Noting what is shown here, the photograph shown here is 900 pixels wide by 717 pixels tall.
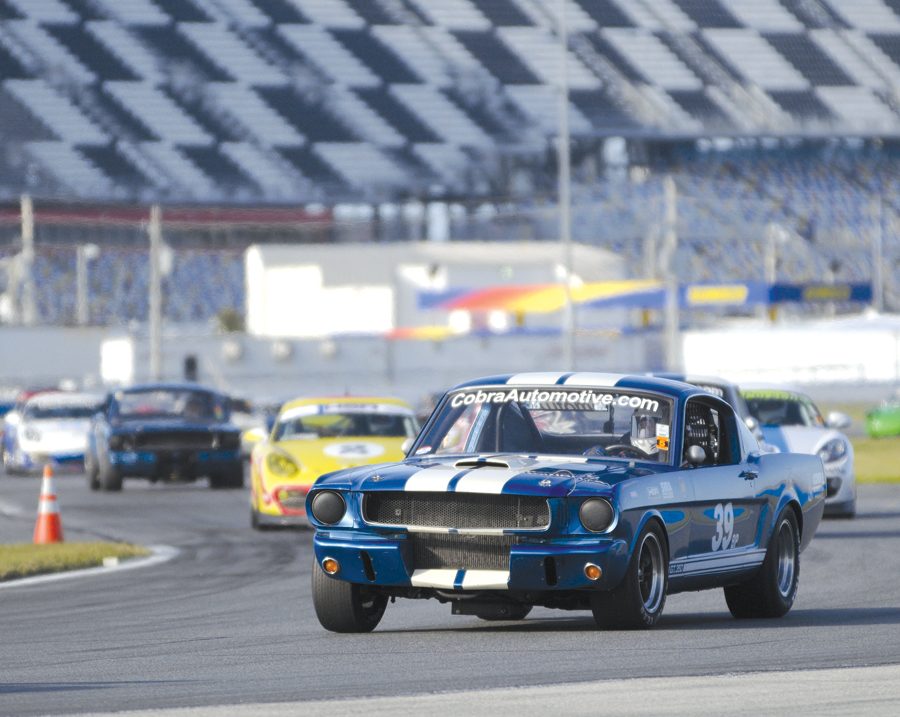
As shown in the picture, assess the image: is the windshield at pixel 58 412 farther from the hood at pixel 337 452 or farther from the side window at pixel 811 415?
the side window at pixel 811 415

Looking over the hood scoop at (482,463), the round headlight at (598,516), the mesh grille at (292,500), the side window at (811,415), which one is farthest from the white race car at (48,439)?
the round headlight at (598,516)

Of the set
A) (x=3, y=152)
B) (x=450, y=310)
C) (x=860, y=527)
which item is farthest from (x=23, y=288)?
(x=860, y=527)

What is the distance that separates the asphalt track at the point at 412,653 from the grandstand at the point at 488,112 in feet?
255

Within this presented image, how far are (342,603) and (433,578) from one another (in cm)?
70

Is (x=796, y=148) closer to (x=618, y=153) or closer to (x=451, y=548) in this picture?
(x=618, y=153)

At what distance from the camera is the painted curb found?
15.3 metres

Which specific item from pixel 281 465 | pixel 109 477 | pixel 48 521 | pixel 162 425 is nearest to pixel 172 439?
pixel 162 425

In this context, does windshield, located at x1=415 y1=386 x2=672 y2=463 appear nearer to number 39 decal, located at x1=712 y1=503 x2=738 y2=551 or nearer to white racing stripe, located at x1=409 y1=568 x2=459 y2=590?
number 39 decal, located at x1=712 y1=503 x2=738 y2=551

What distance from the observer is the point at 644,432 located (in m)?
11.2

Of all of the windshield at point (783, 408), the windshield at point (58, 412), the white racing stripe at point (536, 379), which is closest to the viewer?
the white racing stripe at point (536, 379)

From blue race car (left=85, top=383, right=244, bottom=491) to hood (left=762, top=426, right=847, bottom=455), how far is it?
9012 millimetres

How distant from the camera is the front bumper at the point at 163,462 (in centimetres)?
2745

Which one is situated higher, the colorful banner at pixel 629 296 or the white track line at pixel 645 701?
the colorful banner at pixel 629 296

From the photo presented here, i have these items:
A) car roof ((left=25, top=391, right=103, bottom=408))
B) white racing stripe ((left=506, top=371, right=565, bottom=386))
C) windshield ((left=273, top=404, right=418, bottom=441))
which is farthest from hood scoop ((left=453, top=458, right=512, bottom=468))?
car roof ((left=25, top=391, right=103, bottom=408))
